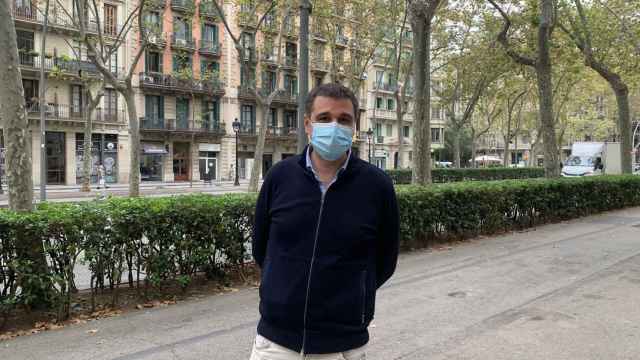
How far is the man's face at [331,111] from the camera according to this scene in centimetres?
255

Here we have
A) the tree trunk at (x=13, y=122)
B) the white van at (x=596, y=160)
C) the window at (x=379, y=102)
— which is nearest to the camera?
the tree trunk at (x=13, y=122)

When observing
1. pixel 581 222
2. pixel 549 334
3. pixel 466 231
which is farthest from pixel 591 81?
pixel 549 334

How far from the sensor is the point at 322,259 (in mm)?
2344

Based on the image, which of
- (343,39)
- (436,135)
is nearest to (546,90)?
(343,39)

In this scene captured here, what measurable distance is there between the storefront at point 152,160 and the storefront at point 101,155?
2361mm

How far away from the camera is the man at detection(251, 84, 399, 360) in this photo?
7.69 ft

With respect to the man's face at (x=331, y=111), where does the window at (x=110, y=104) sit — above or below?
above

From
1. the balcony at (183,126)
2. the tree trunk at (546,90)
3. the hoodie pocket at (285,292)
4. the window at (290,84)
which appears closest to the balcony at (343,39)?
the window at (290,84)

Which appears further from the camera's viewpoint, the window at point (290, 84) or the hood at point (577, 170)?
the window at point (290, 84)

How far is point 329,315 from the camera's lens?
7.67ft

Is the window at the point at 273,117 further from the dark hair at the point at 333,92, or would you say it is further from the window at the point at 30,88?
the dark hair at the point at 333,92

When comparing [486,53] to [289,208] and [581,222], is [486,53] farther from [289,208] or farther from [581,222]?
[289,208]

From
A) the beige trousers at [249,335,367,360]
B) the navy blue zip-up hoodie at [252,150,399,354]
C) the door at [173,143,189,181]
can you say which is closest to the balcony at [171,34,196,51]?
the door at [173,143,189,181]

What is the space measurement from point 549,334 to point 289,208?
3868 millimetres
